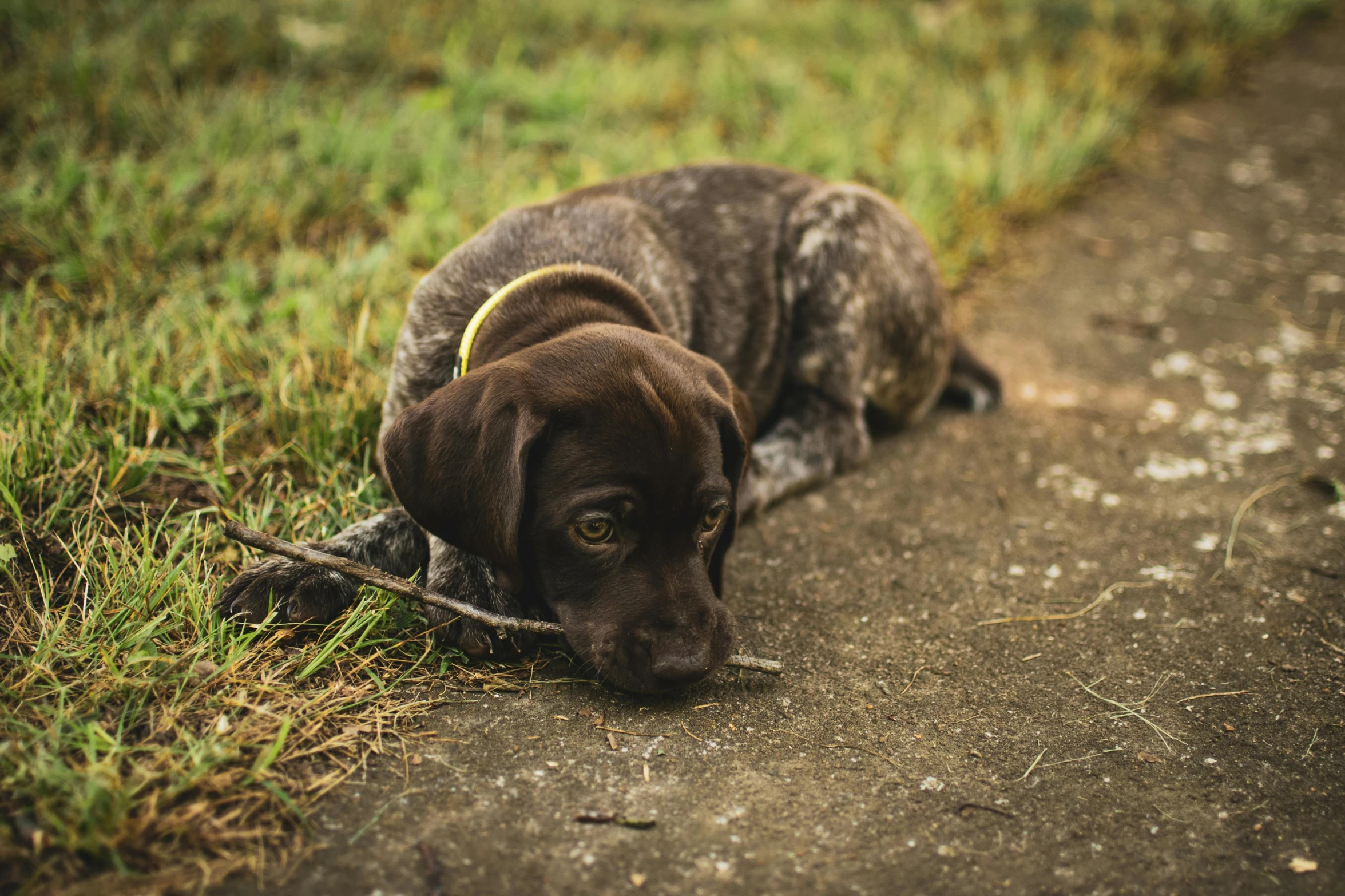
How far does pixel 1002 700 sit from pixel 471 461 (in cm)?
168

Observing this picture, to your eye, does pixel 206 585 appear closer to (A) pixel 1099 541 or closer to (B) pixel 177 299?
(B) pixel 177 299

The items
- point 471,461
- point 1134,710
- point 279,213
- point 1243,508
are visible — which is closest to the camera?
point 471,461

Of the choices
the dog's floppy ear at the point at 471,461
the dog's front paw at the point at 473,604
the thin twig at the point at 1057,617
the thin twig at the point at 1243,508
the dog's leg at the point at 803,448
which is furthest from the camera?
the dog's leg at the point at 803,448

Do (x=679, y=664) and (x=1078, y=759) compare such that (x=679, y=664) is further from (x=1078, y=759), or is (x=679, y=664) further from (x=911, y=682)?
(x=1078, y=759)

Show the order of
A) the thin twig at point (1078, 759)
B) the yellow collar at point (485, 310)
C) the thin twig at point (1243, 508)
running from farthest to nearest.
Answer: the thin twig at point (1243, 508)
the yellow collar at point (485, 310)
the thin twig at point (1078, 759)

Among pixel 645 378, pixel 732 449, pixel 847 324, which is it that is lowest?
pixel 847 324

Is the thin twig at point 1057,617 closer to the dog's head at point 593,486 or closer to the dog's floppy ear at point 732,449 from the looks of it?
the dog's floppy ear at point 732,449

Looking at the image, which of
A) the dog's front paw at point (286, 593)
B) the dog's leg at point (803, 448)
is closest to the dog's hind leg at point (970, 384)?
the dog's leg at point (803, 448)

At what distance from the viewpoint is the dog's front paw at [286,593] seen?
287 cm

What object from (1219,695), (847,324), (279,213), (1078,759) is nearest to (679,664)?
(1078,759)

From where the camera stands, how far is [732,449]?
302 centimetres

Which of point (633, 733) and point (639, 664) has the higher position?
point (639, 664)

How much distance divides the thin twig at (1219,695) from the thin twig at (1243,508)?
793 millimetres

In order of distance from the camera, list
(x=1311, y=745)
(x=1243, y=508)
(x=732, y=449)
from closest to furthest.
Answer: (x=1311, y=745)
(x=732, y=449)
(x=1243, y=508)
